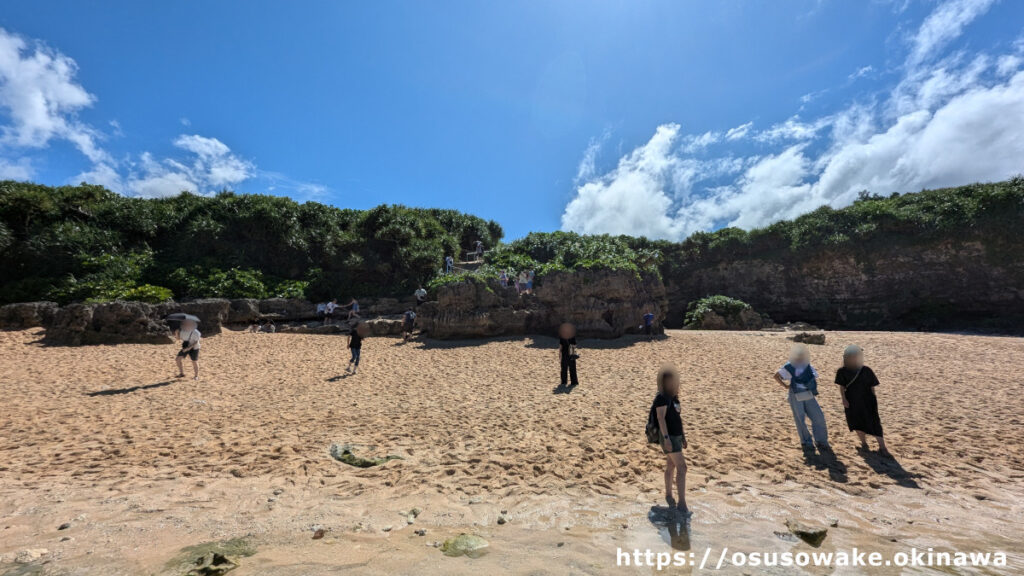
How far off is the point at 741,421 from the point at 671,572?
16.0 feet

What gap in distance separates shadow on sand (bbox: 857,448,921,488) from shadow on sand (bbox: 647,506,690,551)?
3185 millimetres

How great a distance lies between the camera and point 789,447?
581 cm

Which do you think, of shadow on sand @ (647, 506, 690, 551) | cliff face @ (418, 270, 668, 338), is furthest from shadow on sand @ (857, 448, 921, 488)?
cliff face @ (418, 270, 668, 338)

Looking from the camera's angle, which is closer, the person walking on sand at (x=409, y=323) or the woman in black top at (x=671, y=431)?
the woman in black top at (x=671, y=431)

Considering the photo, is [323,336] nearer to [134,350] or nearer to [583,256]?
[134,350]

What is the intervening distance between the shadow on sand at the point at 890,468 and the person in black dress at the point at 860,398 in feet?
0.43

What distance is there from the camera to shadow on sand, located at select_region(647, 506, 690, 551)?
355 cm

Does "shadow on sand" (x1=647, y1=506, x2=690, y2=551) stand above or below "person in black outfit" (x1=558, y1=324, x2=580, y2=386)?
below

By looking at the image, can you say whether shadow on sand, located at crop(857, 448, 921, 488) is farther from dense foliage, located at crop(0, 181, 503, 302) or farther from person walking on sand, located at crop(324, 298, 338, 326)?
dense foliage, located at crop(0, 181, 503, 302)

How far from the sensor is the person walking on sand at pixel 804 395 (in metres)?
5.70

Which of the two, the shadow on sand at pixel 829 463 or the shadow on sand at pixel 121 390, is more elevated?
the shadow on sand at pixel 121 390

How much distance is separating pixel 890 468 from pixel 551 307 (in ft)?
43.3

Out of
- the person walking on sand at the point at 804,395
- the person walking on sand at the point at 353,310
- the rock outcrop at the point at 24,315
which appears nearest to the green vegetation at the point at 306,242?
the rock outcrop at the point at 24,315

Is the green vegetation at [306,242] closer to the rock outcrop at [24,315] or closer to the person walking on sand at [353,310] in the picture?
the rock outcrop at [24,315]
